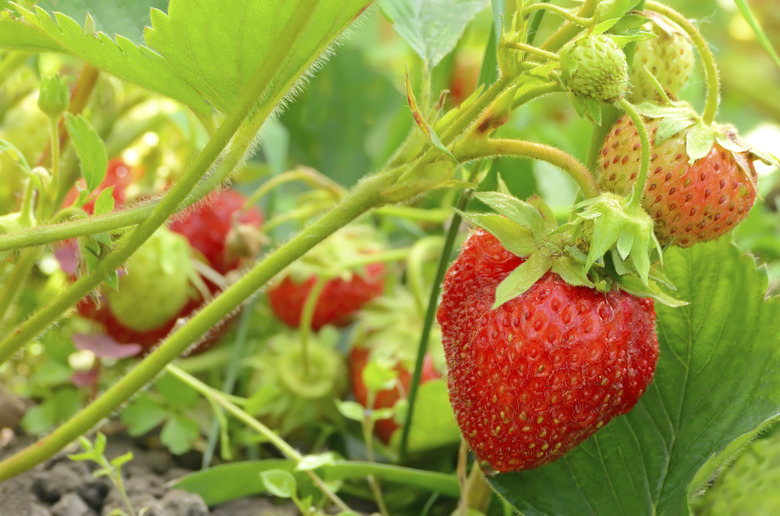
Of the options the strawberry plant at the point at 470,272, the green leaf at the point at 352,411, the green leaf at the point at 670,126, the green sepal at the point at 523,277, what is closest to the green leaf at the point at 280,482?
the strawberry plant at the point at 470,272

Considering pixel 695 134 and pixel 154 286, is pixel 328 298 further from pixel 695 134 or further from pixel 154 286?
pixel 695 134

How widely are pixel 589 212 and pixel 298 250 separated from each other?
0.17m

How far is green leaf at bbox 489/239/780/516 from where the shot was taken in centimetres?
51

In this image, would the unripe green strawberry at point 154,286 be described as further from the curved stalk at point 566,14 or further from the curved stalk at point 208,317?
the curved stalk at point 566,14

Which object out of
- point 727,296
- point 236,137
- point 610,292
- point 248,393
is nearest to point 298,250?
point 236,137

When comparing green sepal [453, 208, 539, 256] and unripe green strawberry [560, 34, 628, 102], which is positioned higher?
unripe green strawberry [560, 34, 628, 102]

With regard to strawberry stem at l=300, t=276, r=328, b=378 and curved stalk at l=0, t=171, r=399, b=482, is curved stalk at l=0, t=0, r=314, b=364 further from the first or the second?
strawberry stem at l=300, t=276, r=328, b=378

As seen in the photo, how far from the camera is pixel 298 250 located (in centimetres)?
47

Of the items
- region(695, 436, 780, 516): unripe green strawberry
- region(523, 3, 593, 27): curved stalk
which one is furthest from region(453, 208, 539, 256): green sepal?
region(695, 436, 780, 516): unripe green strawberry

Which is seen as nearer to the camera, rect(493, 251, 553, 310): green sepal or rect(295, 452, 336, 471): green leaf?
rect(493, 251, 553, 310): green sepal

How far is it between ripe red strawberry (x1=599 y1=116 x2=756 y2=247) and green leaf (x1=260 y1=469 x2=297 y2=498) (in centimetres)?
29

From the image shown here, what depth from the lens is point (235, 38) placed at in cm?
41

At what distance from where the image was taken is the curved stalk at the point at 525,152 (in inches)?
17.6

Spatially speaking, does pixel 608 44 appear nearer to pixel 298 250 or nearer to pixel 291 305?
pixel 298 250
